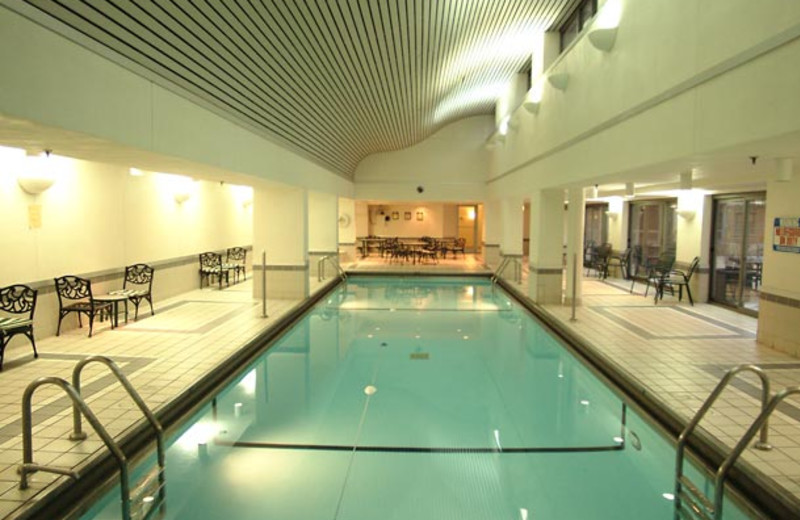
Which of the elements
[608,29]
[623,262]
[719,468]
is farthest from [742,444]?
[623,262]

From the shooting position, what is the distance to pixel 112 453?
3.12m

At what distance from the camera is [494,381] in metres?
5.72

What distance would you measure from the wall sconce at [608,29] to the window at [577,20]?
1.63 meters

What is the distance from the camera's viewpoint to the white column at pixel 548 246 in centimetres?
902

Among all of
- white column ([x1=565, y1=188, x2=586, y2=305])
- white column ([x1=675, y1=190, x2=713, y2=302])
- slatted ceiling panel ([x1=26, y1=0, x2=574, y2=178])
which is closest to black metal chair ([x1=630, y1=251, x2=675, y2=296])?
white column ([x1=675, y1=190, x2=713, y2=302])

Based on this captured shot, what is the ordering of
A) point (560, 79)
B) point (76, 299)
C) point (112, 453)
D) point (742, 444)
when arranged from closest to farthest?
point (742, 444)
point (112, 453)
point (76, 299)
point (560, 79)

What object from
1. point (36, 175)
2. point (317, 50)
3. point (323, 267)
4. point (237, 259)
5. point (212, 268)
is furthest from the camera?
point (323, 267)

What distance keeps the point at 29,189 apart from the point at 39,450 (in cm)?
401

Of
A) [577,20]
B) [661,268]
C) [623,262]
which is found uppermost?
[577,20]

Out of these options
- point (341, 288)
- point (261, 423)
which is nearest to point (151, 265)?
point (341, 288)

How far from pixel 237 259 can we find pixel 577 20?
8980 millimetres

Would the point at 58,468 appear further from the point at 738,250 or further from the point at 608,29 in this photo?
the point at 738,250

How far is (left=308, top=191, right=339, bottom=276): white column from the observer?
44.3 ft

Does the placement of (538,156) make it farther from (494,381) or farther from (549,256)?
(494,381)
